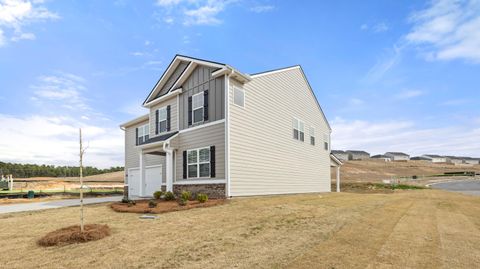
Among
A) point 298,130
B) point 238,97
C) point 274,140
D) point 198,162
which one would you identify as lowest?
point 198,162

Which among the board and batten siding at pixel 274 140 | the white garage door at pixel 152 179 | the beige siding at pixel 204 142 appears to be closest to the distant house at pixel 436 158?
the board and batten siding at pixel 274 140

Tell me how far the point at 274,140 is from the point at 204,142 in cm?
431

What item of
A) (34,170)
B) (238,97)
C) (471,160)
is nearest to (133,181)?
(238,97)

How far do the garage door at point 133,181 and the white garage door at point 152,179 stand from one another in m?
2.41

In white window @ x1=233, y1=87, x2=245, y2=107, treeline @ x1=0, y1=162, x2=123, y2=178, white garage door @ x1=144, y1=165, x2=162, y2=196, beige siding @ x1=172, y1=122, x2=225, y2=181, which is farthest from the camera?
treeline @ x1=0, y1=162, x2=123, y2=178

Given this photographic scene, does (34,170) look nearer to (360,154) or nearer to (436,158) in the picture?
(360,154)

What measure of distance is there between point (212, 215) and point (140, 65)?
12125 mm

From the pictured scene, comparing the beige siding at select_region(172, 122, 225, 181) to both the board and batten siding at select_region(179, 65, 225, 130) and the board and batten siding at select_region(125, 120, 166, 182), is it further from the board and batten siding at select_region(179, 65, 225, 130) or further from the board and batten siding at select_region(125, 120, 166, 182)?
the board and batten siding at select_region(125, 120, 166, 182)

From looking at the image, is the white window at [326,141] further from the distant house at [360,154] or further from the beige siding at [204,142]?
the distant house at [360,154]

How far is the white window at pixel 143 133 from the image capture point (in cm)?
2378

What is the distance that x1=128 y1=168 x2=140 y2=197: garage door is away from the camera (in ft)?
77.7

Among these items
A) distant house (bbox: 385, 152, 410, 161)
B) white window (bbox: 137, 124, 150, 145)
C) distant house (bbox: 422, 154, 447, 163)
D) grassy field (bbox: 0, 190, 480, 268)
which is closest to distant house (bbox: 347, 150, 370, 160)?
distant house (bbox: 385, 152, 410, 161)

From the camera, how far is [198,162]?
16.5m

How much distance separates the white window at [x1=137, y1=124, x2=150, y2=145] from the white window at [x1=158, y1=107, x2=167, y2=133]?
3.41 m
